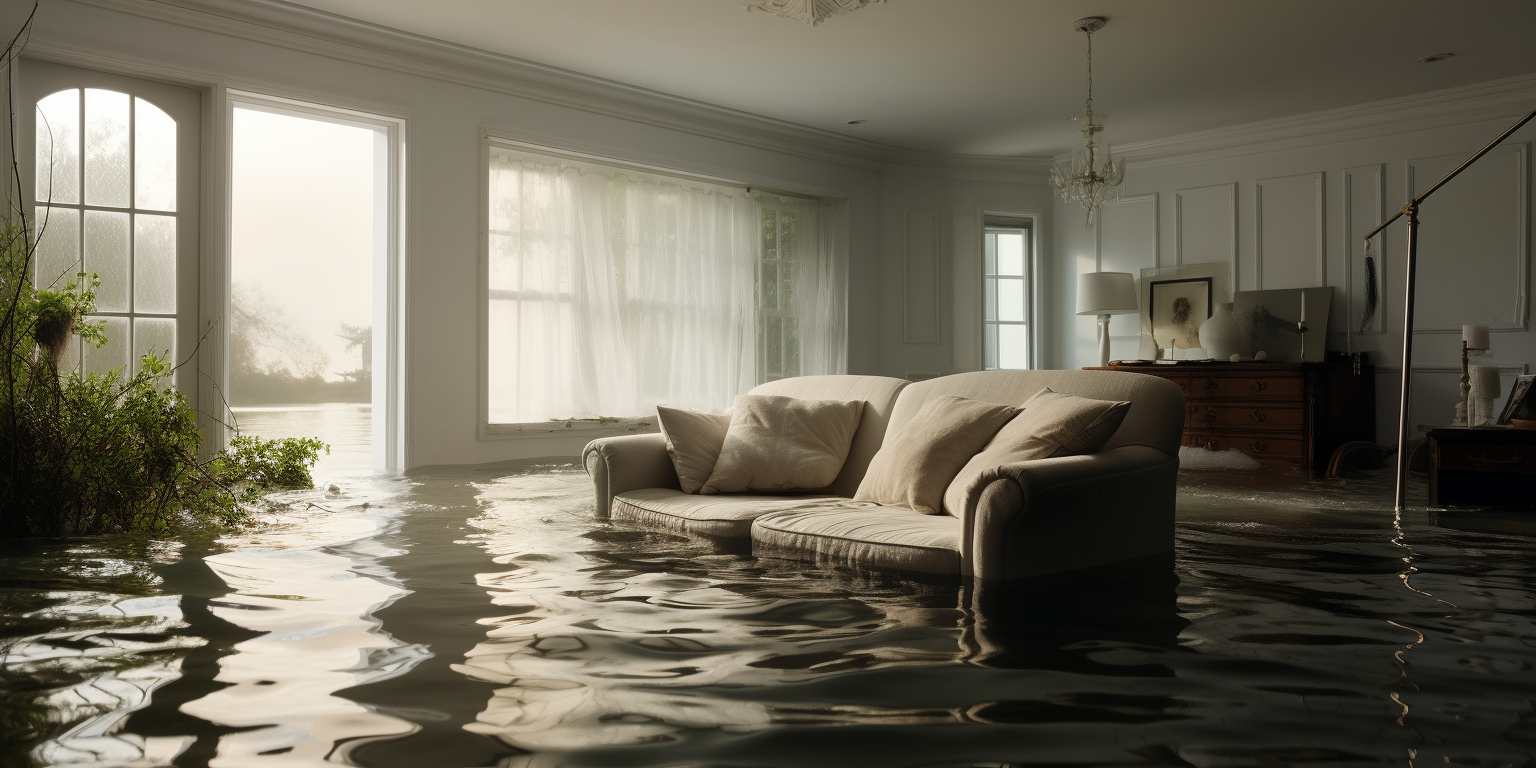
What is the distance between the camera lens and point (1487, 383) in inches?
201

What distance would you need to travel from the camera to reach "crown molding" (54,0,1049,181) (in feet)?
17.7

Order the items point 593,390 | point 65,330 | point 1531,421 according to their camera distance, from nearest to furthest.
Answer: point 65,330, point 1531,421, point 593,390

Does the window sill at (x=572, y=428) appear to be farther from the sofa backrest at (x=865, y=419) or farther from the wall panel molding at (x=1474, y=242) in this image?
the wall panel molding at (x=1474, y=242)

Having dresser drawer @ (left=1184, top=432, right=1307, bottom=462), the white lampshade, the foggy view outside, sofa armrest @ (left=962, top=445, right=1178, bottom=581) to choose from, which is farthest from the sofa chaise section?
the foggy view outside

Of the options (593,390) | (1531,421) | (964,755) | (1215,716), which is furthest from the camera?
(593,390)

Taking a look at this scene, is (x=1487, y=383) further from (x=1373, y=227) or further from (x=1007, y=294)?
(x=1007, y=294)

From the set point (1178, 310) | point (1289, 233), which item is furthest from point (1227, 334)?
point (1289, 233)

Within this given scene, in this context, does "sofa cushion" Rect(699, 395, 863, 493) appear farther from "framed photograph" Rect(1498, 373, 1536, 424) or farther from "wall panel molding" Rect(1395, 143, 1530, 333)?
"wall panel molding" Rect(1395, 143, 1530, 333)

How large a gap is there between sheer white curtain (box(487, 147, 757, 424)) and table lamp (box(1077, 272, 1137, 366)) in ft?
8.64

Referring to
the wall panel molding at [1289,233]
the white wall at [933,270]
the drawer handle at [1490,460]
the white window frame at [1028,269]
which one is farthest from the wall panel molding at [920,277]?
the drawer handle at [1490,460]

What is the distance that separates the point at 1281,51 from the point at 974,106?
207 centimetres

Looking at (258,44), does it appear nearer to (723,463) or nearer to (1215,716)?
(723,463)

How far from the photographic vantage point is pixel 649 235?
7.52m

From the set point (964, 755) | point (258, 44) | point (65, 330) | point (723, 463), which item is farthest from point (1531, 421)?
point (258, 44)
